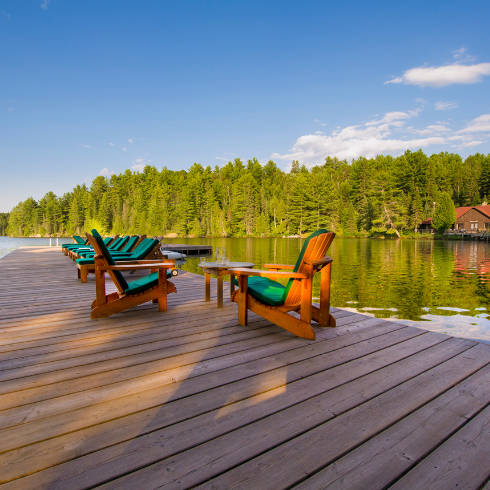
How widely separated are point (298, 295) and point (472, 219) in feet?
165

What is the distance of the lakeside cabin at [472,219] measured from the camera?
137 ft

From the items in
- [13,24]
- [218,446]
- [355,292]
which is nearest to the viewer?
[218,446]

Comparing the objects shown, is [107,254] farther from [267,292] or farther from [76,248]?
[76,248]

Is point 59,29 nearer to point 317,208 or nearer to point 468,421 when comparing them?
point 468,421

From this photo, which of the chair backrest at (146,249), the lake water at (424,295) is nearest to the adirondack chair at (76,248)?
the chair backrest at (146,249)

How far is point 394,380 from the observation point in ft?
6.50

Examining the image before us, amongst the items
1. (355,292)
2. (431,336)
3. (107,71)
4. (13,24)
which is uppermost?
(107,71)

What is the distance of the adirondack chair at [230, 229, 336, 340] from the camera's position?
2.74 m

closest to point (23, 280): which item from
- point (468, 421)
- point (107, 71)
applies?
point (468, 421)

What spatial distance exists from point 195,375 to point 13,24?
89.1 ft

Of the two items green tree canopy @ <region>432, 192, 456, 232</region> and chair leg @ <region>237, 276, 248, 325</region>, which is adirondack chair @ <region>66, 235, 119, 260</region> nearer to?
chair leg @ <region>237, 276, 248, 325</region>

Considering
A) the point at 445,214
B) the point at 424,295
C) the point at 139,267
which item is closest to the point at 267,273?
the point at 139,267

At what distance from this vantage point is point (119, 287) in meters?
3.50

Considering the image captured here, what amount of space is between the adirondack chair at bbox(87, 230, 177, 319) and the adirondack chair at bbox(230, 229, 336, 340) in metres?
0.99
